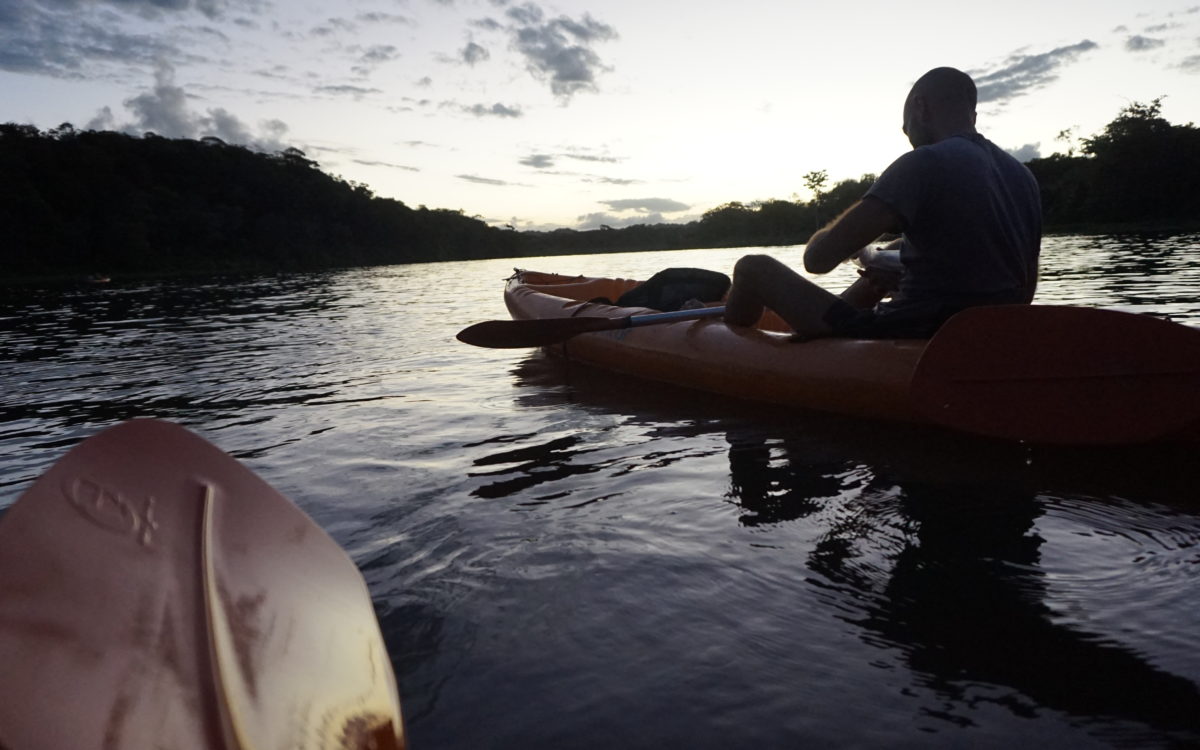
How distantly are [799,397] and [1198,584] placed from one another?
203 centimetres

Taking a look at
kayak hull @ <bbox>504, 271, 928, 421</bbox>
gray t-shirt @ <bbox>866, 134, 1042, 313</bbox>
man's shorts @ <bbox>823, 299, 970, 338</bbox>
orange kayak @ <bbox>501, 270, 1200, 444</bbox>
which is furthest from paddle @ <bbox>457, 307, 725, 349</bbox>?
gray t-shirt @ <bbox>866, 134, 1042, 313</bbox>

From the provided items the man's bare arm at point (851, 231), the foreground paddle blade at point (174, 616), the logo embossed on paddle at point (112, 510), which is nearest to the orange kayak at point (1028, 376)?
the man's bare arm at point (851, 231)

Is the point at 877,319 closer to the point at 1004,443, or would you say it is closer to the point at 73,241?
the point at 1004,443

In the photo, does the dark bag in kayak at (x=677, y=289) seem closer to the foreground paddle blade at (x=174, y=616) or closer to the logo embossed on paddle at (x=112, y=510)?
the foreground paddle blade at (x=174, y=616)

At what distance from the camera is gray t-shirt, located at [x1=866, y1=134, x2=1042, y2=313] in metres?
2.86

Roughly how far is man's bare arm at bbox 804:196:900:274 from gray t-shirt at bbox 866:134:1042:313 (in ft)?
0.14

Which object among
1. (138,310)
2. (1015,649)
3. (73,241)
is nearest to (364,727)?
(1015,649)

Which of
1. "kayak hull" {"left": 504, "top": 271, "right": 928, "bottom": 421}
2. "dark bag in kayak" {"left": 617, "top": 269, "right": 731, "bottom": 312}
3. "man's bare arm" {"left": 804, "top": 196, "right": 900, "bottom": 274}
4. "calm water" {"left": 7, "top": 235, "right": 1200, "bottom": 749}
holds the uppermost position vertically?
"man's bare arm" {"left": 804, "top": 196, "right": 900, "bottom": 274}

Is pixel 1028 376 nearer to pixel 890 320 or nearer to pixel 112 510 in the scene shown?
pixel 890 320

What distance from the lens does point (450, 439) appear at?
12.2 feet

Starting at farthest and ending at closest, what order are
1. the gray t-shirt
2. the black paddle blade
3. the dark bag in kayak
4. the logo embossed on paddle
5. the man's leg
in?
the dark bag in kayak
the black paddle blade
the man's leg
the gray t-shirt
the logo embossed on paddle

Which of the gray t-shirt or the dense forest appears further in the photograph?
the dense forest

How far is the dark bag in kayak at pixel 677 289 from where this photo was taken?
5543mm

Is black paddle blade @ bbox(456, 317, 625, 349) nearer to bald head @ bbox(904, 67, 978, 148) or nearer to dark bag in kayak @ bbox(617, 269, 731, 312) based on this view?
dark bag in kayak @ bbox(617, 269, 731, 312)
